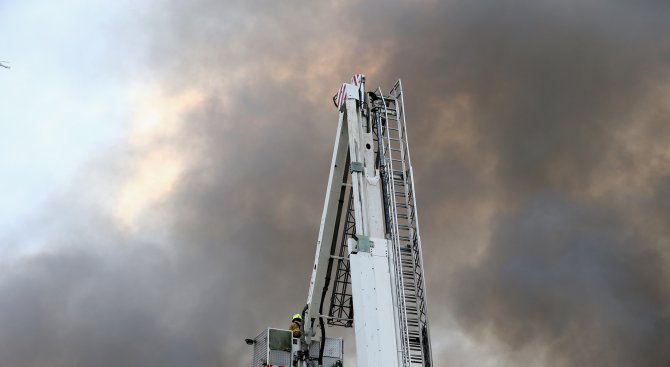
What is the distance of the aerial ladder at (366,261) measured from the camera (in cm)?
1920

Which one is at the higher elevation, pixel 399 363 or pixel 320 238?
pixel 320 238

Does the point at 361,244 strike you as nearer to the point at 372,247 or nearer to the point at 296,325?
the point at 372,247

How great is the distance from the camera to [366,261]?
20.0m

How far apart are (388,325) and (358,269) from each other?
5.50 ft

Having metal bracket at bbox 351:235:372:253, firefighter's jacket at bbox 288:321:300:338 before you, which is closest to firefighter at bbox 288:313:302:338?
firefighter's jacket at bbox 288:321:300:338

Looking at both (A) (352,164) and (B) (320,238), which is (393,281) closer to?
(A) (352,164)

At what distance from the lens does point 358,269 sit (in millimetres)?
20016

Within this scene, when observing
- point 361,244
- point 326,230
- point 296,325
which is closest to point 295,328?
point 296,325

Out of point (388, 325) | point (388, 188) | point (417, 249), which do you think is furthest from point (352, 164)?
point (388, 325)

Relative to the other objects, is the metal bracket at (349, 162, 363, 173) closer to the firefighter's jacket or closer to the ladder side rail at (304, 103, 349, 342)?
the ladder side rail at (304, 103, 349, 342)

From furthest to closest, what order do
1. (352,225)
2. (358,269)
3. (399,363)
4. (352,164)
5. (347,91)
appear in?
1. (352,225)
2. (347,91)
3. (352,164)
4. (358,269)
5. (399,363)

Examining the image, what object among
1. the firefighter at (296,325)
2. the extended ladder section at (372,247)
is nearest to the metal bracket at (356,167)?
the extended ladder section at (372,247)

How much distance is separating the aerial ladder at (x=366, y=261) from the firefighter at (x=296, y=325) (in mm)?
181

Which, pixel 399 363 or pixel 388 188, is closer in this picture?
pixel 399 363
